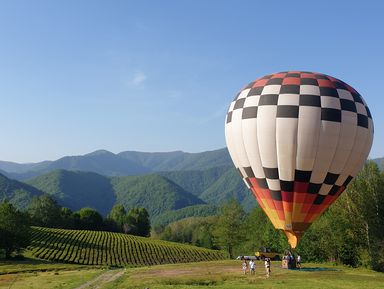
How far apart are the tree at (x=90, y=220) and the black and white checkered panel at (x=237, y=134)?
136710mm

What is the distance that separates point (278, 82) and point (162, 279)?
71.1 feet

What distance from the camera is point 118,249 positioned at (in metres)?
105

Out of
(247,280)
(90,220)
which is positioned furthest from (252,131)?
(90,220)

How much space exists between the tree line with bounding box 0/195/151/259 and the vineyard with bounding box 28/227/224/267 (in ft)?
22.2

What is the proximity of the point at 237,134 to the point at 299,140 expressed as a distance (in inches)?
217

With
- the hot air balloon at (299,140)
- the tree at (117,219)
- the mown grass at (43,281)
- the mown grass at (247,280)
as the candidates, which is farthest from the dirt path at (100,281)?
the tree at (117,219)

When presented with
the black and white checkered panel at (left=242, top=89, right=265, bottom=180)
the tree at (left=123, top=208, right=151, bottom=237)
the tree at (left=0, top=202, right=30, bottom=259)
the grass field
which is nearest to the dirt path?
the grass field

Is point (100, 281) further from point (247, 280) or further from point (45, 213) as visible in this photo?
point (45, 213)

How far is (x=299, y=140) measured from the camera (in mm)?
33125

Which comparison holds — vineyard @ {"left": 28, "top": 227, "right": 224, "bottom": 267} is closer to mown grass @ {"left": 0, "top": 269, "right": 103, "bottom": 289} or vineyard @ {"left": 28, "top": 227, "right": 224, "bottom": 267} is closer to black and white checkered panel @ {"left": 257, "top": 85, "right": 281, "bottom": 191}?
mown grass @ {"left": 0, "top": 269, "right": 103, "bottom": 289}

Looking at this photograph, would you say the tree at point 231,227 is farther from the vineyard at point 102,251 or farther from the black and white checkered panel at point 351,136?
the black and white checkered panel at point 351,136

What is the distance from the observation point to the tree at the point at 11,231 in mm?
75250

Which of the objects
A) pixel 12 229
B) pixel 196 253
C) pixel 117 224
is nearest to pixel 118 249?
pixel 196 253

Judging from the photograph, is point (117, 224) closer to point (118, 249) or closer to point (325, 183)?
point (118, 249)
